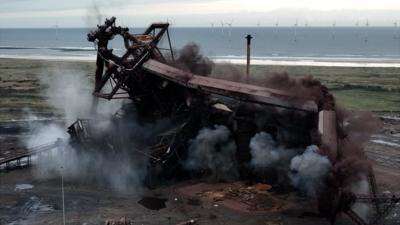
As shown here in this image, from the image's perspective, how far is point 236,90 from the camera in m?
23.2

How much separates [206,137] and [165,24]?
759 centimetres

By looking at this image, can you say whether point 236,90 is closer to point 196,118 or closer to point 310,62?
point 196,118

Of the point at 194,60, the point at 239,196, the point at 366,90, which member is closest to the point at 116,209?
the point at 239,196

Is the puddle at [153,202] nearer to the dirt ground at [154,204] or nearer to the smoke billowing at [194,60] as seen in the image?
the dirt ground at [154,204]

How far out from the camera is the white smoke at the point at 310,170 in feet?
61.8

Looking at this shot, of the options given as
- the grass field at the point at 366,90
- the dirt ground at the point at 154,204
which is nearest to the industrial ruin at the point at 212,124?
the dirt ground at the point at 154,204

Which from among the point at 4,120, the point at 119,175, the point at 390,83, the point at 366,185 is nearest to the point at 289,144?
the point at 366,185

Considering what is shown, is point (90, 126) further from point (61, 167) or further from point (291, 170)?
point (291, 170)

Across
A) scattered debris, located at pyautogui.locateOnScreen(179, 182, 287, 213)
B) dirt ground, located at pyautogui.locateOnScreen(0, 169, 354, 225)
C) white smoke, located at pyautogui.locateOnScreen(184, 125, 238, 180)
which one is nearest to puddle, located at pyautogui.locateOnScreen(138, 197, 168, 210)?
dirt ground, located at pyautogui.locateOnScreen(0, 169, 354, 225)

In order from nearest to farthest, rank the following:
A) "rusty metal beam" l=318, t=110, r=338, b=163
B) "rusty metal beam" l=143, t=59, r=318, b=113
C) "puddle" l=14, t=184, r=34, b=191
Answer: "rusty metal beam" l=318, t=110, r=338, b=163 < "rusty metal beam" l=143, t=59, r=318, b=113 < "puddle" l=14, t=184, r=34, b=191

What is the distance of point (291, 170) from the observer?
21141 mm

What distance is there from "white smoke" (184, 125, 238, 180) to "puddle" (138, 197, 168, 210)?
3205mm

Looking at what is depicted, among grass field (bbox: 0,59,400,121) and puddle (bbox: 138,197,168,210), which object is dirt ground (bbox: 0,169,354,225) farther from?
grass field (bbox: 0,59,400,121)

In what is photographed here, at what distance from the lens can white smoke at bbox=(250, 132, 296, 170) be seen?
22484 mm
